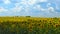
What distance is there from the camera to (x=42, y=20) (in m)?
20.5

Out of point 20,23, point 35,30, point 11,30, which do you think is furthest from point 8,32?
point 35,30

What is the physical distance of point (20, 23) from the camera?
1959 centimetres

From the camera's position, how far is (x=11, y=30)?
18.9m

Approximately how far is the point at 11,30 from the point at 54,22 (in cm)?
508

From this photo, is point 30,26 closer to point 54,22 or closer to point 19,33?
point 19,33

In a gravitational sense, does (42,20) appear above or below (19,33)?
above

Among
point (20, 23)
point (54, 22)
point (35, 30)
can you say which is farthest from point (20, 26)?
point (54, 22)

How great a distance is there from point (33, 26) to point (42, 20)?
1.82 m

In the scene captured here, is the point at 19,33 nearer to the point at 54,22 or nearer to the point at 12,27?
the point at 12,27

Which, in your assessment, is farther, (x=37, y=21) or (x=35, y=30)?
(x=37, y=21)

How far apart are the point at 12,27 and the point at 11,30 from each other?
13.9 inches

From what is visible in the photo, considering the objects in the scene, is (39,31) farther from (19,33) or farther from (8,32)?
(8,32)

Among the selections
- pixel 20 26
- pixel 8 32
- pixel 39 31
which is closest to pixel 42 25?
pixel 39 31

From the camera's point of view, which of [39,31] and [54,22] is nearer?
[39,31]
